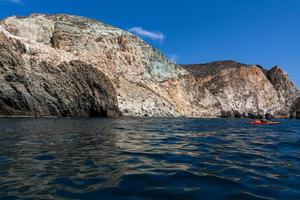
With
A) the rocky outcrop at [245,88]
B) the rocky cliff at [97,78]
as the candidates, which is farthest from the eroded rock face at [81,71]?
the rocky outcrop at [245,88]

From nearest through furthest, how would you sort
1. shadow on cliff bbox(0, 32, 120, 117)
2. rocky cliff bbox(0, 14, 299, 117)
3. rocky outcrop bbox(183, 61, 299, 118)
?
shadow on cliff bbox(0, 32, 120, 117), rocky cliff bbox(0, 14, 299, 117), rocky outcrop bbox(183, 61, 299, 118)

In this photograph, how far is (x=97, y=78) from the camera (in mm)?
66750

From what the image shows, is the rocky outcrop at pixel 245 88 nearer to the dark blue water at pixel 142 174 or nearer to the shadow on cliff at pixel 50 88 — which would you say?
the shadow on cliff at pixel 50 88

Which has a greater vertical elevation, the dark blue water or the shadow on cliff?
the shadow on cliff

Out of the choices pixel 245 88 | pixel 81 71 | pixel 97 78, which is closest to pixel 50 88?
pixel 81 71

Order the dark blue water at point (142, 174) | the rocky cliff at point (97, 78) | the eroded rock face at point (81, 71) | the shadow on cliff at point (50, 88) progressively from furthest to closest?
1. the rocky cliff at point (97, 78)
2. the eroded rock face at point (81, 71)
3. the shadow on cliff at point (50, 88)
4. the dark blue water at point (142, 174)

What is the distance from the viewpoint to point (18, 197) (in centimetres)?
783

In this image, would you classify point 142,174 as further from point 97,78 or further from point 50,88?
point 97,78

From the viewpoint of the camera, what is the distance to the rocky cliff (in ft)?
187

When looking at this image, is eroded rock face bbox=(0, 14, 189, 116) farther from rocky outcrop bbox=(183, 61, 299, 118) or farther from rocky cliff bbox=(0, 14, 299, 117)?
rocky outcrop bbox=(183, 61, 299, 118)

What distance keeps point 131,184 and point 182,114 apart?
7495 cm

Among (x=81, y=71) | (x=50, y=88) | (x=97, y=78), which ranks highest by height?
(x=81, y=71)

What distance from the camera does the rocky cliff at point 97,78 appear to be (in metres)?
56.9

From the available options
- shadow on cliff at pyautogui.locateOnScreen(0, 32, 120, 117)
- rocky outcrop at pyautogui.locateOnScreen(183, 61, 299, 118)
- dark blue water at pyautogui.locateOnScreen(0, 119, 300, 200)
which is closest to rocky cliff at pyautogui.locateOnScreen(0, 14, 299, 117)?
shadow on cliff at pyautogui.locateOnScreen(0, 32, 120, 117)
